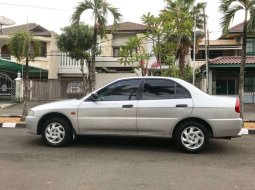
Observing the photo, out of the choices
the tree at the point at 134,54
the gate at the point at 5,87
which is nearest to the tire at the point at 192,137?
the tree at the point at 134,54

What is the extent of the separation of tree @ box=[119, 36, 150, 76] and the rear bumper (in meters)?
5.42

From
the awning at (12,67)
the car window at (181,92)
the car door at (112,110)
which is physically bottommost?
the car door at (112,110)

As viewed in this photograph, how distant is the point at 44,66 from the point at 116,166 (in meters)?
28.0

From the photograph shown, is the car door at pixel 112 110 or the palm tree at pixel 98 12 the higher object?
the palm tree at pixel 98 12

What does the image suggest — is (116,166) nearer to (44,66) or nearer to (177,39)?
(177,39)

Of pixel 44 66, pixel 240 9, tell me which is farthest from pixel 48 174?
pixel 44 66

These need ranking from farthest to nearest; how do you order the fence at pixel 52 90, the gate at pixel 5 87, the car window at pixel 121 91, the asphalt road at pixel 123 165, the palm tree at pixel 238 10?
the gate at pixel 5 87 → the fence at pixel 52 90 → the palm tree at pixel 238 10 → the car window at pixel 121 91 → the asphalt road at pixel 123 165

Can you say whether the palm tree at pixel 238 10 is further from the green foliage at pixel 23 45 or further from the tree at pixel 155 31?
the green foliage at pixel 23 45

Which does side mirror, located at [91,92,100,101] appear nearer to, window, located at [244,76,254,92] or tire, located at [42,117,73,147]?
tire, located at [42,117,73,147]

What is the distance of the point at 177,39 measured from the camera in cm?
1396

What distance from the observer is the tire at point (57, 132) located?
354 inches

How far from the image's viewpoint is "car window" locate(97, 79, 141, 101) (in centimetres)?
890

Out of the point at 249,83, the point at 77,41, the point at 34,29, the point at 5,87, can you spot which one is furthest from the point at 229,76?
the point at 34,29

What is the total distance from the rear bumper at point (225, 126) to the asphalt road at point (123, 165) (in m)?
0.45
